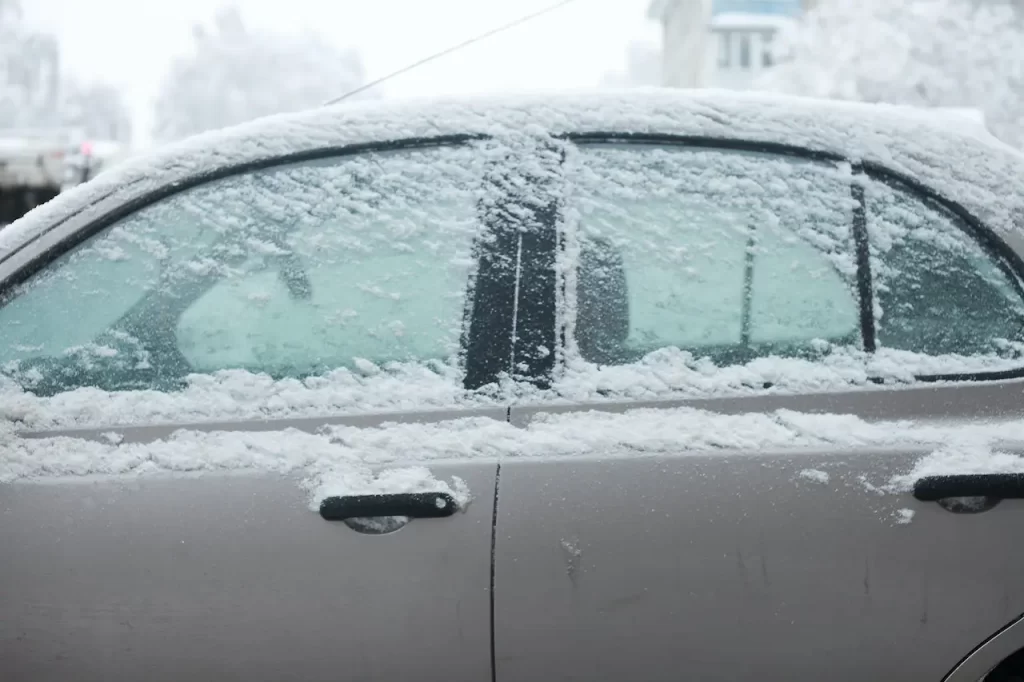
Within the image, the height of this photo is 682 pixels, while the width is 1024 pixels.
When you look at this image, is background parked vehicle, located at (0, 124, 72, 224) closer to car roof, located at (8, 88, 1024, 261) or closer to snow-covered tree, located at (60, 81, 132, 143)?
car roof, located at (8, 88, 1024, 261)

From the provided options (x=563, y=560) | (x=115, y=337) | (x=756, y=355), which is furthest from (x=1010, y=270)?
(x=115, y=337)

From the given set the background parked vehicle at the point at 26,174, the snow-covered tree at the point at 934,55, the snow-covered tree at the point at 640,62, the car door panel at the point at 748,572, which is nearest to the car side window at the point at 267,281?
the car door panel at the point at 748,572

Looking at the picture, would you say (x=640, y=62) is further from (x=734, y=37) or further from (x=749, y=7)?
(x=749, y=7)

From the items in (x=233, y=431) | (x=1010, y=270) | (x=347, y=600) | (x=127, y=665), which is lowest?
(x=127, y=665)

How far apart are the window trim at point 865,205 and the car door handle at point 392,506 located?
0.36 metres

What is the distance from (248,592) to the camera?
1625 millimetres

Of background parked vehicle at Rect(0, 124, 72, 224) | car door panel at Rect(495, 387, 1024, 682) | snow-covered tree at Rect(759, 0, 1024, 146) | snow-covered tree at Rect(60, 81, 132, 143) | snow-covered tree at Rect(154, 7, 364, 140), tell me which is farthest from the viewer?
snow-covered tree at Rect(60, 81, 132, 143)

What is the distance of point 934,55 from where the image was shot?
2631 centimetres

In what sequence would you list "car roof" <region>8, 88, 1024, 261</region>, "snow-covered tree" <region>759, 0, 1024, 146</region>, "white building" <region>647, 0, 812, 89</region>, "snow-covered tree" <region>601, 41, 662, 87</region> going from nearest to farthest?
"car roof" <region>8, 88, 1024, 261</region> < "snow-covered tree" <region>759, 0, 1024, 146</region> < "white building" <region>647, 0, 812, 89</region> < "snow-covered tree" <region>601, 41, 662, 87</region>

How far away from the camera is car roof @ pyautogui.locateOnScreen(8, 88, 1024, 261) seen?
1746 millimetres

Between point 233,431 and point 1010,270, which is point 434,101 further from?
point 1010,270

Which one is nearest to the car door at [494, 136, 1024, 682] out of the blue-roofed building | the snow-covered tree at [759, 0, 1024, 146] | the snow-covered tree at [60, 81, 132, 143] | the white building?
the snow-covered tree at [759, 0, 1024, 146]

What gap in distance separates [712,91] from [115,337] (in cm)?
125

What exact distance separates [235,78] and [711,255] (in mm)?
62120
